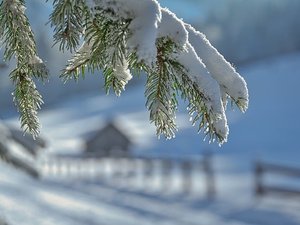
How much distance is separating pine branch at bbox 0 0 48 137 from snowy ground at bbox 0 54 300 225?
154 centimetres

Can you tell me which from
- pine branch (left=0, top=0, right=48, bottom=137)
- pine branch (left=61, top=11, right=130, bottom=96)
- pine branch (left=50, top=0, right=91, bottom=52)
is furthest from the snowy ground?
pine branch (left=50, top=0, right=91, bottom=52)

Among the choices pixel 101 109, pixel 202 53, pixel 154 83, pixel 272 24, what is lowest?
pixel 154 83

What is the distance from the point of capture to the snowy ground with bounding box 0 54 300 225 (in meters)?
5.62

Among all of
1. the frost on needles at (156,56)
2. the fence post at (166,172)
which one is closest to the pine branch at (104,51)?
the frost on needles at (156,56)

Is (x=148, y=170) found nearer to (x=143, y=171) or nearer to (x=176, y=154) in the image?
(x=143, y=171)

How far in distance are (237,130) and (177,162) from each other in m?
38.7

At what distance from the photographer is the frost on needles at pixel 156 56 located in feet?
5.01

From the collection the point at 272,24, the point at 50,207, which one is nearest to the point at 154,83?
the point at 50,207

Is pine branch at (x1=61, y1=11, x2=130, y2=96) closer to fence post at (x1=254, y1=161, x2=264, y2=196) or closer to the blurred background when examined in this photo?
the blurred background

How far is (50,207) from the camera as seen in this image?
4973 mm

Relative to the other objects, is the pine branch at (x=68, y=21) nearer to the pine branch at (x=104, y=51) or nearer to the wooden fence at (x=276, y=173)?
the pine branch at (x=104, y=51)

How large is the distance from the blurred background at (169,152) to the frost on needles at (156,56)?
0.22 m

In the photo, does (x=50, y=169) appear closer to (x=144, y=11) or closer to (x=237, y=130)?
(x=144, y=11)

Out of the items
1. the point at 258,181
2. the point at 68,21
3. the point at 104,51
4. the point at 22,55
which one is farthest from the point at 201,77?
the point at 258,181
